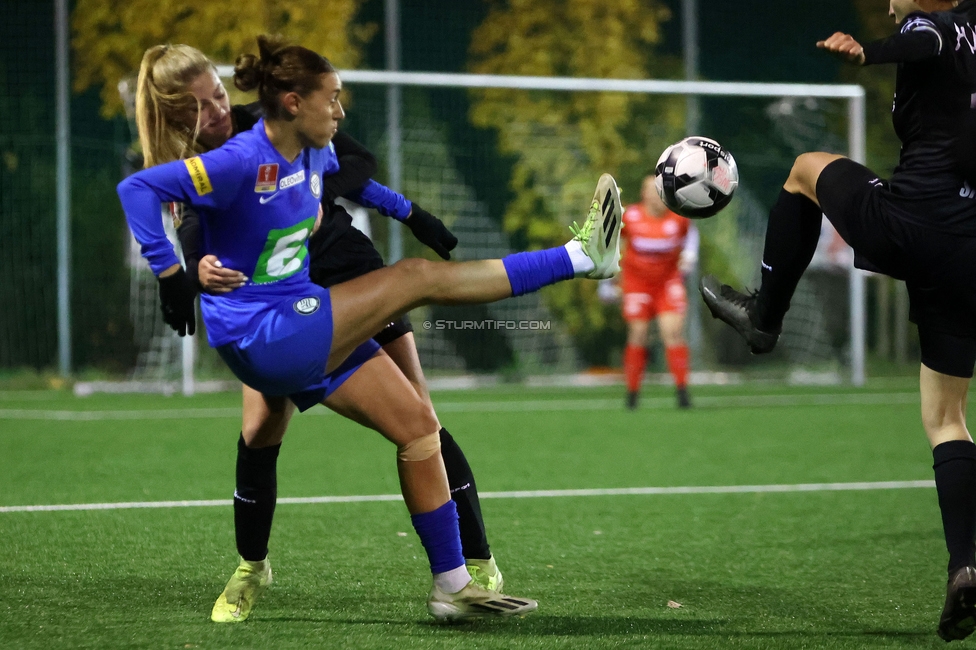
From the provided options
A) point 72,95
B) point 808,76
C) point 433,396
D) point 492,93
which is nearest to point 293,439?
point 433,396

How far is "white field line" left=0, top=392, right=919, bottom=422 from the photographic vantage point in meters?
10.6

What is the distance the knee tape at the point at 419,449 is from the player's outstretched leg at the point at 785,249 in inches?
44.6

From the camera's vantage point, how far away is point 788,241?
394 centimetres

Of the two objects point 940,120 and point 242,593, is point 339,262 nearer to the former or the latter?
point 242,593

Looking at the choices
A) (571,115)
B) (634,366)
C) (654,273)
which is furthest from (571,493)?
(571,115)

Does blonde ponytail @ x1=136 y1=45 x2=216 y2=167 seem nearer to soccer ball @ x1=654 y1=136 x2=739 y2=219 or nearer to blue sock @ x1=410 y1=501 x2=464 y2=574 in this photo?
blue sock @ x1=410 y1=501 x2=464 y2=574

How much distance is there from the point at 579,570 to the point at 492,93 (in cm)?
1019

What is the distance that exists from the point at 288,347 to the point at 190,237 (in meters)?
0.55

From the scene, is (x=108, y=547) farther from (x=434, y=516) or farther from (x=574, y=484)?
(x=574, y=484)

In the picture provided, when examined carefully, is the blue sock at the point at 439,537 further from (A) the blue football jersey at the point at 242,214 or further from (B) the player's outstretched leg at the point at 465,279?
(A) the blue football jersey at the point at 242,214

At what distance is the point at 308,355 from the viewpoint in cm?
352

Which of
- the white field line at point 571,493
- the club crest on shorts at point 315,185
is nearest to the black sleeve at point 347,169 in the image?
the club crest on shorts at point 315,185

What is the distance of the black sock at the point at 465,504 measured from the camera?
4.25 meters

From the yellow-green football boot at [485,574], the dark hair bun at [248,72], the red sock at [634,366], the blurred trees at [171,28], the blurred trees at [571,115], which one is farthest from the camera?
the blurred trees at [571,115]
